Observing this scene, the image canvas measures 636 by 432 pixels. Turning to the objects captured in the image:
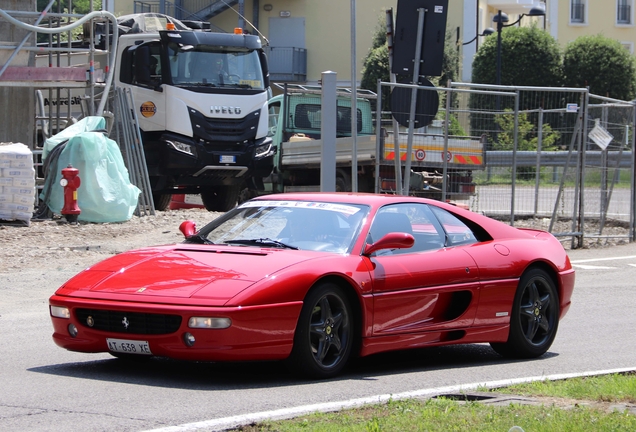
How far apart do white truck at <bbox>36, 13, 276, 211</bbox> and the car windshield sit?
11637mm

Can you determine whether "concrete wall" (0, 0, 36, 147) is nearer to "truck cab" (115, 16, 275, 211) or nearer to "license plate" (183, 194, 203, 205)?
"truck cab" (115, 16, 275, 211)

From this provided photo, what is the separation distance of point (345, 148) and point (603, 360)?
1159 centimetres

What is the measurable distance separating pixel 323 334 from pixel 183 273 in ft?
3.17

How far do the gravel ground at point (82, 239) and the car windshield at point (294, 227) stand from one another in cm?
580

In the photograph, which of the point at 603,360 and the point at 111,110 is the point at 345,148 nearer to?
the point at 111,110

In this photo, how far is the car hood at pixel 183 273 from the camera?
6383 mm

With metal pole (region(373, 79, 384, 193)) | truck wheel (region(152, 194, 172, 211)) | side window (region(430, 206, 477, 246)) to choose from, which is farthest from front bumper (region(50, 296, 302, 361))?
truck wheel (region(152, 194, 172, 211))

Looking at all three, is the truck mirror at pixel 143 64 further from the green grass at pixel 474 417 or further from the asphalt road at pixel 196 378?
the green grass at pixel 474 417

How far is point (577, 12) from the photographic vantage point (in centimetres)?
5881

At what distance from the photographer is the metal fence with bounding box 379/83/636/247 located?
16594mm

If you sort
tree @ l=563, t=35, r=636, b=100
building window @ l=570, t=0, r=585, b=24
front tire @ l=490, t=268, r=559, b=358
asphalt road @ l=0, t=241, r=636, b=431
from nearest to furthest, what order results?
1. asphalt road @ l=0, t=241, r=636, b=431
2. front tire @ l=490, t=268, r=559, b=358
3. tree @ l=563, t=35, r=636, b=100
4. building window @ l=570, t=0, r=585, b=24

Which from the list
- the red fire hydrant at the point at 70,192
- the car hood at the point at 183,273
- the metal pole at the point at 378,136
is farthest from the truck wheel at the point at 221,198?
the car hood at the point at 183,273

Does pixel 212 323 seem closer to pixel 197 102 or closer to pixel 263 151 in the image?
pixel 197 102

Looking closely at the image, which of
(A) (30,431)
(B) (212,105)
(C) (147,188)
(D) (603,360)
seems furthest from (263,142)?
(A) (30,431)
